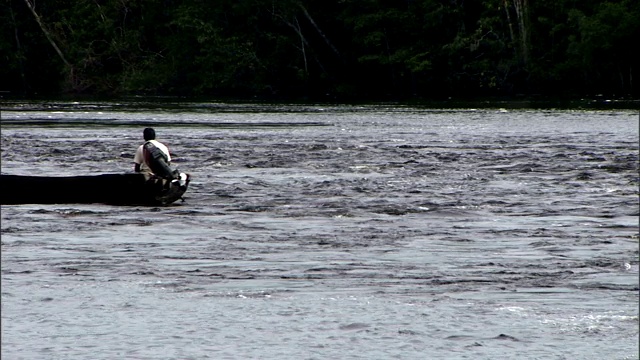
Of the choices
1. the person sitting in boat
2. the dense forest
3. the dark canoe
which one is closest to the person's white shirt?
the person sitting in boat

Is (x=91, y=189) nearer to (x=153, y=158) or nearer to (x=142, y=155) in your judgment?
(x=142, y=155)

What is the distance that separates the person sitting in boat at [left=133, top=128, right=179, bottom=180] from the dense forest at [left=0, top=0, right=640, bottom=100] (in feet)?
194

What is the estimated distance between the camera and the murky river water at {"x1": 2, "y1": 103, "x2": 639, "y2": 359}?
1175cm

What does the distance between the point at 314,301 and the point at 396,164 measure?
19.8 meters

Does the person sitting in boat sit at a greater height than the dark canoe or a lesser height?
greater

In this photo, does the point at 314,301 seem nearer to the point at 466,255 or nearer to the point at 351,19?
the point at 466,255

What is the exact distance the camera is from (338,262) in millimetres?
16281

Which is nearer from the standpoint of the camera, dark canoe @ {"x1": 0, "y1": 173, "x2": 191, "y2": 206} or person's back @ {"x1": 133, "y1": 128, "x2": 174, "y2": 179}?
person's back @ {"x1": 133, "y1": 128, "x2": 174, "y2": 179}

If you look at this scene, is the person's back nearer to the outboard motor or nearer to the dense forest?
the outboard motor

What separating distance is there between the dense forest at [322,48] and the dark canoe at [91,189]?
58979 millimetres

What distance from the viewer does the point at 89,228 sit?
1986cm

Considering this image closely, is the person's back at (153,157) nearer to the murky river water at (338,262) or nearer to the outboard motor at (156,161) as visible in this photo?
the outboard motor at (156,161)

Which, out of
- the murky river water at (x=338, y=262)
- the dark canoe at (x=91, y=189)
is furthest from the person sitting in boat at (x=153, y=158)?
the murky river water at (x=338, y=262)

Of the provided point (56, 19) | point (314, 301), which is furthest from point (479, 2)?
point (314, 301)
